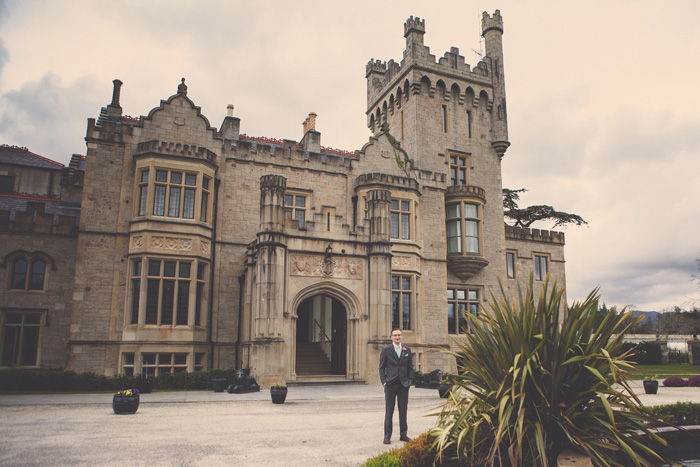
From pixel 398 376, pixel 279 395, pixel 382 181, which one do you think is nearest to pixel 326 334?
pixel 382 181

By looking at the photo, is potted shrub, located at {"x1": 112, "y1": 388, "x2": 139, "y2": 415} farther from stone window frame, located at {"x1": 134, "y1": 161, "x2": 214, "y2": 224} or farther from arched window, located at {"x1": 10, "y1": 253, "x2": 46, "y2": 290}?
arched window, located at {"x1": 10, "y1": 253, "x2": 46, "y2": 290}

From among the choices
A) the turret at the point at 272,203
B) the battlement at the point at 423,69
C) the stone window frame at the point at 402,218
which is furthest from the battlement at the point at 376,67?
the turret at the point at 272,203

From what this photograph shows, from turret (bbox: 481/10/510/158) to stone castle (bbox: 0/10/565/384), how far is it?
16.5 feet

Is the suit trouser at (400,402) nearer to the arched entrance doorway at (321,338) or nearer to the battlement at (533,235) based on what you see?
the arched entrance doorway at (321,338)

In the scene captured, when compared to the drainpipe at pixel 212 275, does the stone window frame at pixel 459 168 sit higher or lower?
higher

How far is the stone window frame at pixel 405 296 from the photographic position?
26094mm

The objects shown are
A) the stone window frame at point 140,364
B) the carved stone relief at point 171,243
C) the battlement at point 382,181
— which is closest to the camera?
the stone window frame at point 140,364

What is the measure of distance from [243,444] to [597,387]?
6074 millimetres

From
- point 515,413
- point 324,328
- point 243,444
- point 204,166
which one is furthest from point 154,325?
point 515,413

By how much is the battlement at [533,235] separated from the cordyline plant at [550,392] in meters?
28.3

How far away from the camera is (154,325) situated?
2192 cm

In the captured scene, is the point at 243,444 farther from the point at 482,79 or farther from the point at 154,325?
the point at 482,79

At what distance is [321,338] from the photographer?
89.9 feet

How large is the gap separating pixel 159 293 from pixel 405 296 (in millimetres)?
11600
